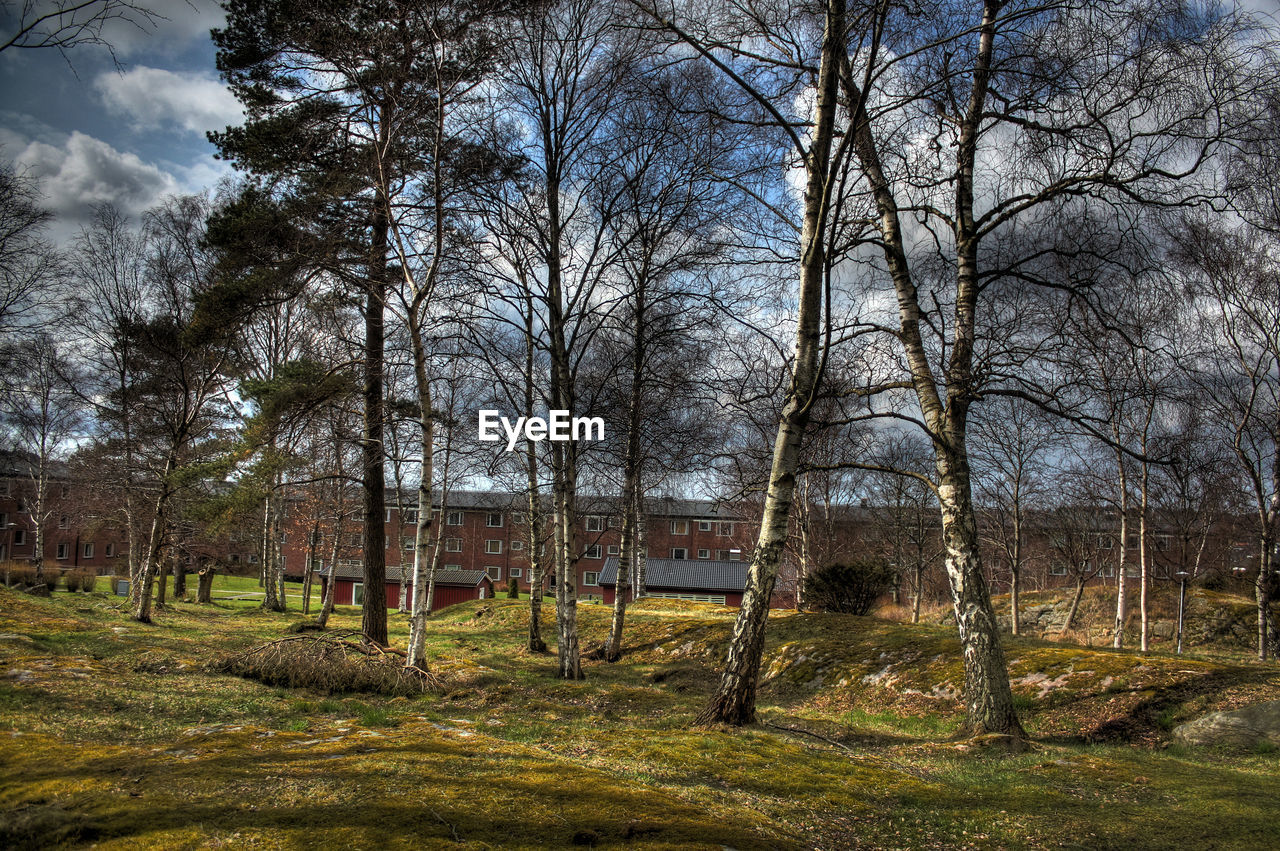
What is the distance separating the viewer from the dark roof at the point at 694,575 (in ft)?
160

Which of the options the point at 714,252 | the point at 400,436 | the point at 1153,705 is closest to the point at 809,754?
the point at 1153,705

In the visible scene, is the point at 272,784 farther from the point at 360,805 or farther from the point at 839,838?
the point at 839,838

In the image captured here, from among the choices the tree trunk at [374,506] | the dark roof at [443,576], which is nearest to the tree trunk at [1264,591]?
the tree trunk at [374,506]

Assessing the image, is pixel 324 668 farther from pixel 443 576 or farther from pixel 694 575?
pixel 694 575

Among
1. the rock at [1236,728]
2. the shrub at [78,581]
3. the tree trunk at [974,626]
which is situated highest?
the tree trunk at [974,626]

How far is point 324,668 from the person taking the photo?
9352mm

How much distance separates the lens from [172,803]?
328 centimetres

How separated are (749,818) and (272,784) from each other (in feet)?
8.75

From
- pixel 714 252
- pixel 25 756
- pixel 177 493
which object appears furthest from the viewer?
pixel 177 493

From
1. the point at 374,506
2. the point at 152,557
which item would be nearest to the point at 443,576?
the point at 152,557

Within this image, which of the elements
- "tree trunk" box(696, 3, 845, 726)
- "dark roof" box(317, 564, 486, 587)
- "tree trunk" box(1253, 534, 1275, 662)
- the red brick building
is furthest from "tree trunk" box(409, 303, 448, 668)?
the red brick building

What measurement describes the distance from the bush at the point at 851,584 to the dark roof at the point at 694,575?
89.1 feet

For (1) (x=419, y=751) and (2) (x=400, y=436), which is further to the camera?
(2) (x=400, y=436)

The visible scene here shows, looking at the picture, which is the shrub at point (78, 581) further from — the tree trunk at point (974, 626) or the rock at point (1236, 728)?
the rock at point (1236, 728)
